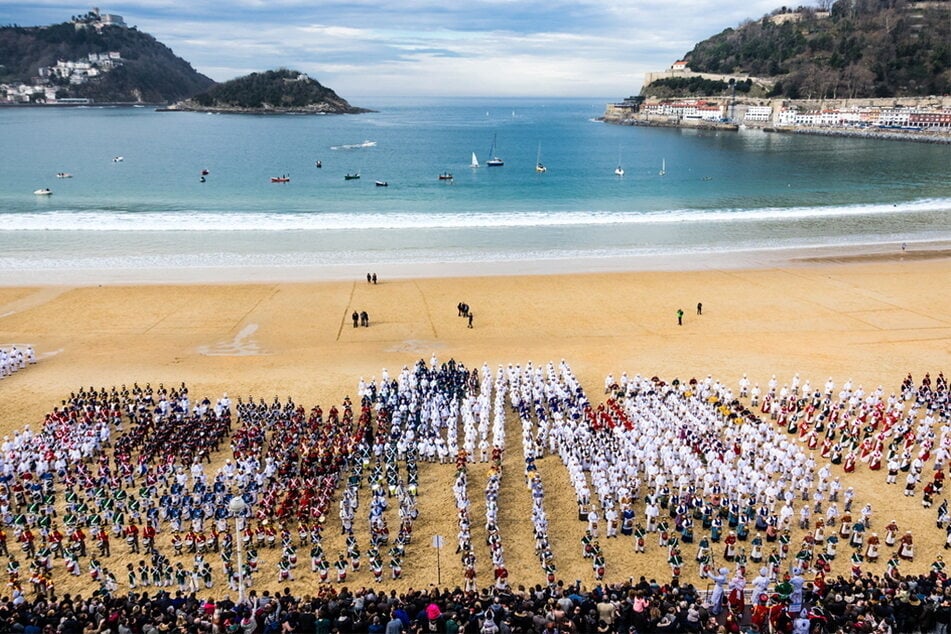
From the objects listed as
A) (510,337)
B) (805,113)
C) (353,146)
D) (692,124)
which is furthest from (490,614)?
(692,124)

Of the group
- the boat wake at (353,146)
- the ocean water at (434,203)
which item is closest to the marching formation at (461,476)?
the ocean water at (434,203)

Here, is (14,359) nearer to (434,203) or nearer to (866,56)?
(434,203)

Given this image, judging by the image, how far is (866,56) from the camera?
168m

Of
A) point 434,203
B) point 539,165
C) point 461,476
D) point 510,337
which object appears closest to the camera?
point 461,476

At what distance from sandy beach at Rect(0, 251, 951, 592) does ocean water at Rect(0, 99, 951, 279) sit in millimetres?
6829

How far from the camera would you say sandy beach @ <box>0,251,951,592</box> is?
19094 mm

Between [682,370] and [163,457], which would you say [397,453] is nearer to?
[163,457]

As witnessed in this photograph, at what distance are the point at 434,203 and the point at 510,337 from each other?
141 feet

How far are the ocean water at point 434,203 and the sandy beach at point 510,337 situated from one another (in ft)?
22.4

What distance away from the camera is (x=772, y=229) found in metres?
59.2

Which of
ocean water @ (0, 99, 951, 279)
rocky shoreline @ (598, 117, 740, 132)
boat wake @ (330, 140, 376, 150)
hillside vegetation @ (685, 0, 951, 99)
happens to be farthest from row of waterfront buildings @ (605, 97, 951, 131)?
boat wake @ (330, 140, 376, 150)

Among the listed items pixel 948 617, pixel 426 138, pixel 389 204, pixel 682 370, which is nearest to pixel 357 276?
pixel 682 370

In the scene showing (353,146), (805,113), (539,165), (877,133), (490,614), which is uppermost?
(805,113)

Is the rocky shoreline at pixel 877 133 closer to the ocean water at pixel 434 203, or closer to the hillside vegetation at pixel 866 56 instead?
the ocean water at pixel 434 203
